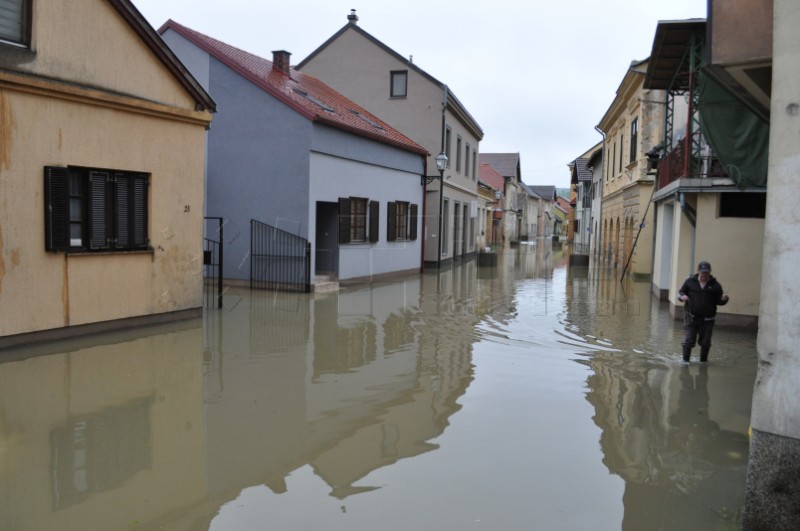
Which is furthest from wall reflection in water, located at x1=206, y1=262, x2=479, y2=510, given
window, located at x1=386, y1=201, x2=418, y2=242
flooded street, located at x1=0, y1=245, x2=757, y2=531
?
window, located at x1=386, y1=201, x2=418, y2=242

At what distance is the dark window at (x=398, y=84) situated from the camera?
24.4 meters

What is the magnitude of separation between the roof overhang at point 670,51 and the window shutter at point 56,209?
1097cm

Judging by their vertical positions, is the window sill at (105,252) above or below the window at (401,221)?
below

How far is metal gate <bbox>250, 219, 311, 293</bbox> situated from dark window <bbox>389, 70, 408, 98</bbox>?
33.7 ft

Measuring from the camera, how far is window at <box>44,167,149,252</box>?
9.20 metres

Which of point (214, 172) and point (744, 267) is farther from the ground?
point (214, 172)

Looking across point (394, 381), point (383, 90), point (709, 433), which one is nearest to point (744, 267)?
point (709, 433)

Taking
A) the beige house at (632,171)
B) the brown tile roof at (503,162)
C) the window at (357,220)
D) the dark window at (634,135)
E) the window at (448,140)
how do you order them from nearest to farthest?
the window at (357,220), the beige house at (632,171), the dark window at (634,135), the window at (448,140), the brown tile roof at (503,162)

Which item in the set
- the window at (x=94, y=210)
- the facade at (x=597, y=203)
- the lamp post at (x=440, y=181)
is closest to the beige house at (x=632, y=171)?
the facade at (x=597, y=203)

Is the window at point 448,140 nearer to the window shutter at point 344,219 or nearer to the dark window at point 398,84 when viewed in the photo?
the dark window at point 398,84

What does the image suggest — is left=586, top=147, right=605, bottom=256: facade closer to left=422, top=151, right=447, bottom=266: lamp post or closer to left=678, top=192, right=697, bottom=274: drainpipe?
left=422, top=151, right=447, bottom=266: lamp post

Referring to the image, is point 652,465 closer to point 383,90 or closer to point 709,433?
point 709,433

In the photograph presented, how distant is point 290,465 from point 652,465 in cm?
291

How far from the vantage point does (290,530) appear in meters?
4.19
